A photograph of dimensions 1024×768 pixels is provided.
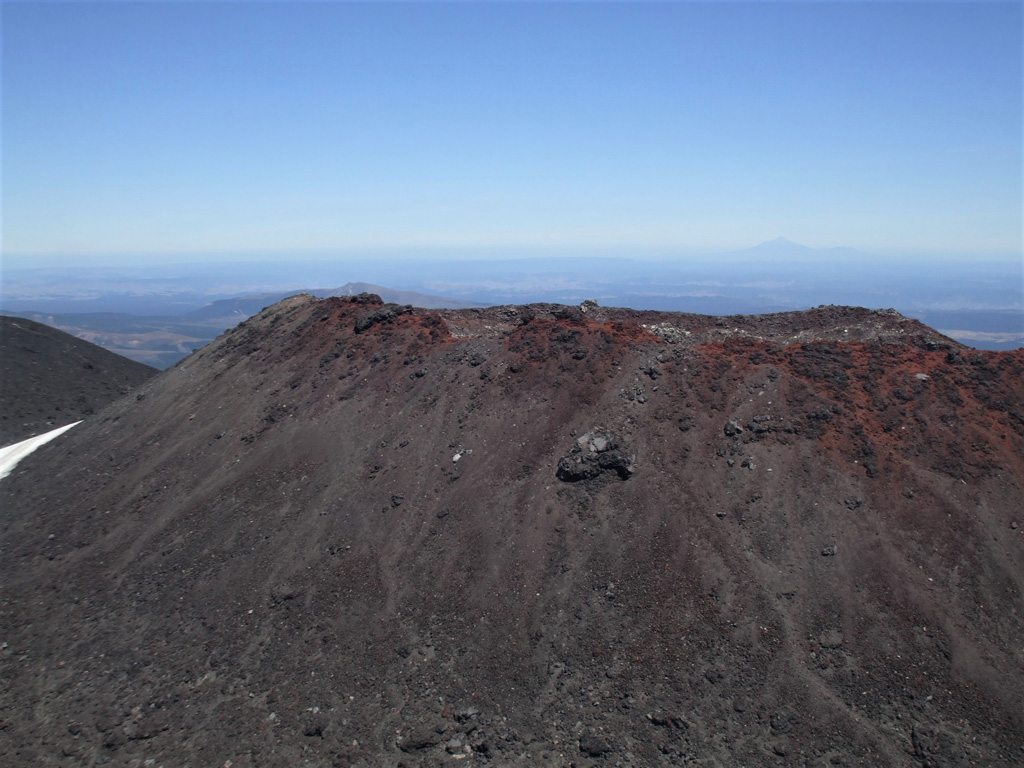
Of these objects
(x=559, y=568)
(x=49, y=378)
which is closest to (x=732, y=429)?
(x=559, y=568)

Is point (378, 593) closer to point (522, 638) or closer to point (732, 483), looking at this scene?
point (522, 638)

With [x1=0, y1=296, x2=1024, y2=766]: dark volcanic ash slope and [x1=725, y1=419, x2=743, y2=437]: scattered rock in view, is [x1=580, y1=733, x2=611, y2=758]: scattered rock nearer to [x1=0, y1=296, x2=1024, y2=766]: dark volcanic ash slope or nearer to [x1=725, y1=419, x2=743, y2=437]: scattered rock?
[x1=0, y1=296, x2=1024, y2=766]: dark volcanic ash slope

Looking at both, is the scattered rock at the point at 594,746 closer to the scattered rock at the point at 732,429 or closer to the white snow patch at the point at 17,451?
the scattered rock at the point at 732,429

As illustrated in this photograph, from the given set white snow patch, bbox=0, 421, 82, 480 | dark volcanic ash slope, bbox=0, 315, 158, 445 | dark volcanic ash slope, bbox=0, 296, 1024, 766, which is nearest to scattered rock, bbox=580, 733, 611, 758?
dark volcanic ash slope, bbox=0, 296, 1024, 766

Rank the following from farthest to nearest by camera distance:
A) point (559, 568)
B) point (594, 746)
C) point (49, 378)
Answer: point (49, 378)
point (559, 568)
point (594, 746)

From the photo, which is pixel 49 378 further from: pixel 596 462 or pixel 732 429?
pixel 732 429

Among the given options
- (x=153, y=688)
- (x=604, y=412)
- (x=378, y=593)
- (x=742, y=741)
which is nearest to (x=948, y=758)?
(x=742, y=741)
